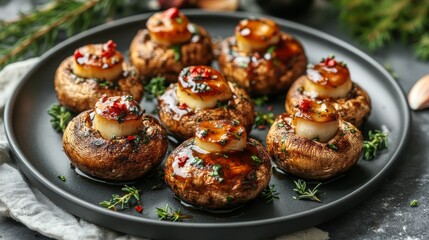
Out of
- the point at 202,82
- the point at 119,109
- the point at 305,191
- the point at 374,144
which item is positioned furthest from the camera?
the point at 374,144

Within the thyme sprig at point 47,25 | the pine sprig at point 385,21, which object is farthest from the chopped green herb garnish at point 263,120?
the thyme sprig at point 47,25

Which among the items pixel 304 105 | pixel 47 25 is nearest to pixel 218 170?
pixel 304 105

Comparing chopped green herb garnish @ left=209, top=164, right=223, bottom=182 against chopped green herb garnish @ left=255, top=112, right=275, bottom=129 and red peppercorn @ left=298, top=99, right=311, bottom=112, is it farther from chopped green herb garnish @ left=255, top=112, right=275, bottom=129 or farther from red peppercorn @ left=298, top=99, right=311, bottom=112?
chopped green herb garnish @ left=255, top=112, right=275, bottom=129

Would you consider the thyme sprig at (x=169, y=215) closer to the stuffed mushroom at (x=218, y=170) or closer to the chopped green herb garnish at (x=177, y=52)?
the stuffed mushroom at (x=218, y=170)

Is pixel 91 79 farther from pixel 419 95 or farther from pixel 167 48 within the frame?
pixel 419 95

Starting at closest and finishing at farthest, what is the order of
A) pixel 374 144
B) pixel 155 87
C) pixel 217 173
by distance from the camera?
1. pixel 217 173
2. pixel 374 144
3. pixel 155 87

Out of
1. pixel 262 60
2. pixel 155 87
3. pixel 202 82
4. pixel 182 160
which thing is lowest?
pixel 155 87

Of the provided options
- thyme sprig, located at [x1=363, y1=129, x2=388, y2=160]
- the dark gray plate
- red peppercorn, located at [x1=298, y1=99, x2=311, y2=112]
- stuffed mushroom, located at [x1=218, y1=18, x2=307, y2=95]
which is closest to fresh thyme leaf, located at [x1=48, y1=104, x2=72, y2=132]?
the dark gray plate
